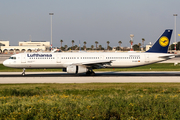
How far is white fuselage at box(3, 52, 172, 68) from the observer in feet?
129

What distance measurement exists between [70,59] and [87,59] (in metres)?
2.78

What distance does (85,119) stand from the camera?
44.9 ft

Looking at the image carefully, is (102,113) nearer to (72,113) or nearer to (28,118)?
(72,113)

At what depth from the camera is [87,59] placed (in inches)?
1594

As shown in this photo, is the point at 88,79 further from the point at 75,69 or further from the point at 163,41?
the point at 163,41

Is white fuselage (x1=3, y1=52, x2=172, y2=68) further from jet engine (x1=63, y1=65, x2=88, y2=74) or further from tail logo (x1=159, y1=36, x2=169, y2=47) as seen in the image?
jet engine (x1=63, y1=65, x2=88, y2=74)

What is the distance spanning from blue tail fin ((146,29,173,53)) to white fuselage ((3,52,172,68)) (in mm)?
1124

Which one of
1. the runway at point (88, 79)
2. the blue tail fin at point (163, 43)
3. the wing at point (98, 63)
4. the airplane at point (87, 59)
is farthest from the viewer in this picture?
the blue tail fin at point (163, 43)

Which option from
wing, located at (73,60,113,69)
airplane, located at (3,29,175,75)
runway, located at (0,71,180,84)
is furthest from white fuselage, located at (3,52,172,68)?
runway, located at (0,71,180,84)

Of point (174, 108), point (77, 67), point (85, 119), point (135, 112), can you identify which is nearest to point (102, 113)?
point (85, 119)

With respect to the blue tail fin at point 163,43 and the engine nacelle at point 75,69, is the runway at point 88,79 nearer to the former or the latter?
the engine nacelle at point 75,69

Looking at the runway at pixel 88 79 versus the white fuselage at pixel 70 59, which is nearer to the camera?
the runway at pixel 88 79

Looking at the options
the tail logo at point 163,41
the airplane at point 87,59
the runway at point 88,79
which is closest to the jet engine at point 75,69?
the airplane at point 87,59

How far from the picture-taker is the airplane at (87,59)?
3903cm
